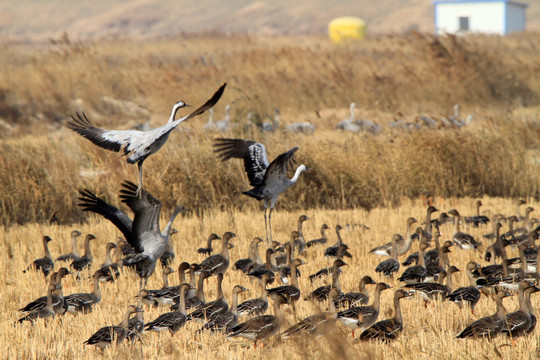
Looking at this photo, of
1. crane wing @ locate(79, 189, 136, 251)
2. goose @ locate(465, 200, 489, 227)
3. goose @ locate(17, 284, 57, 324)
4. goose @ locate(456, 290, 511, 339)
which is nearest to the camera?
goose @ locate(456, 290, 511, 339)

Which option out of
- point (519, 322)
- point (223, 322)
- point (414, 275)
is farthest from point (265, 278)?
point (519, 322)

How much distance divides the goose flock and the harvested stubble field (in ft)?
0.57

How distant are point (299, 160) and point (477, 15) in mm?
47299

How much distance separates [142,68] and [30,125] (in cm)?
626

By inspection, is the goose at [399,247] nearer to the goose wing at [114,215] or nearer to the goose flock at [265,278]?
the goose flock at [265,278]

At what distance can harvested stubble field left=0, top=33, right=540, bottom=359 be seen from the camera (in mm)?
6871

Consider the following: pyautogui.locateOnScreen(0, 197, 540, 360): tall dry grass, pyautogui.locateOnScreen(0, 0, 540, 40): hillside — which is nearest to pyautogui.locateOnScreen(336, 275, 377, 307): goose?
pyautogui.locateOnScreen(0, 197, 540, 360): tall dry grass

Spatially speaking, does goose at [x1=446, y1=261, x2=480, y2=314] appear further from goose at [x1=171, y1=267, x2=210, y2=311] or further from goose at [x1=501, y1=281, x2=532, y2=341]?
goose at [x1=171, y1=267, x2=210, y2=311]

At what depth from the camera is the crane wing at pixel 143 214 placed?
321 inches

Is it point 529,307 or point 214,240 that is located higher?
point 529,307

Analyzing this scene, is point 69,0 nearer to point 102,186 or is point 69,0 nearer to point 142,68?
point 142,68

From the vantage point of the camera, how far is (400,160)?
1473cm

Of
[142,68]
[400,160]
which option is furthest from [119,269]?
[142,68]

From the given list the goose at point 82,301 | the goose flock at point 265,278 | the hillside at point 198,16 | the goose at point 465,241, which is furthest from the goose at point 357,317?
the hillside at point 198,16
